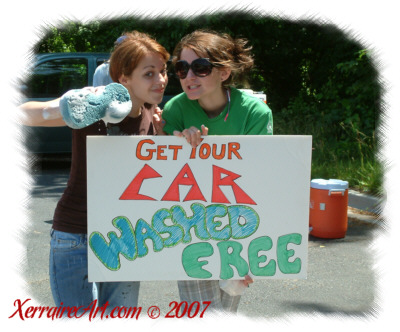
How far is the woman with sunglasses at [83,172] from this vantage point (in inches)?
75.3

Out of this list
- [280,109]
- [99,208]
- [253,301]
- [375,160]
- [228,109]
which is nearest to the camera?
[99,208]

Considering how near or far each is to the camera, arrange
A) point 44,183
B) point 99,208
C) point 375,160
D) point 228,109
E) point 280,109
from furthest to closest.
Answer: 1. point 280,109
2. point 44,183
3. point 375,160
4. point 228,109
5. point 99,208

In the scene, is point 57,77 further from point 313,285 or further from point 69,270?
point 69,270

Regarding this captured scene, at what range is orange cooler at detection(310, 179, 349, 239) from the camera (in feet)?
16.0

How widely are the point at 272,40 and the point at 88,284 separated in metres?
9.12

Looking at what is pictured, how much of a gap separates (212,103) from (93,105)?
0.57 metres

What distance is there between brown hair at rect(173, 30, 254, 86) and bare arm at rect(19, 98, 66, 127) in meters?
0.61

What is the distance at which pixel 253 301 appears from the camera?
11.3 ft

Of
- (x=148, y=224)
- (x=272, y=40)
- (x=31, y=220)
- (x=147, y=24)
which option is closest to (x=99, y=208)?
(x=148, y=224)

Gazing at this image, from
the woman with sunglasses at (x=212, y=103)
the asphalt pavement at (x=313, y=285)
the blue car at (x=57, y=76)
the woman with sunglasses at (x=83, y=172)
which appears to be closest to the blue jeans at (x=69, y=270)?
the woman with sunglasses at (x=83, y=172)

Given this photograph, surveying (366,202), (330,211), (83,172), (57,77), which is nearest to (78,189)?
(83,172)

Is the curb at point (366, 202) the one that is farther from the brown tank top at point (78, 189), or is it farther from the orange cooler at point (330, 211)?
the brown tank top at point (78, 189)

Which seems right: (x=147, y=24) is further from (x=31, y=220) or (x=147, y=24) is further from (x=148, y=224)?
(x=148, y=224)

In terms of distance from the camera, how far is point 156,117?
213 centimetres
